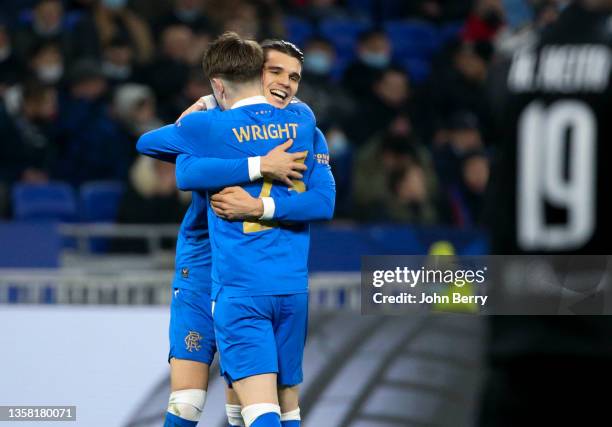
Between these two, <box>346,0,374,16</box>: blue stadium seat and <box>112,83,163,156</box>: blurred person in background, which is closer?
<box>112,83,163,156</box>: blurred person in background

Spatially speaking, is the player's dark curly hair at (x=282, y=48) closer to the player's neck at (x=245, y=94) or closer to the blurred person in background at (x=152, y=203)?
the player's neck at (x=245, y=94)

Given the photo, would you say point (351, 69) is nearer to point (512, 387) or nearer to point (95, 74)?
point (95, 74)

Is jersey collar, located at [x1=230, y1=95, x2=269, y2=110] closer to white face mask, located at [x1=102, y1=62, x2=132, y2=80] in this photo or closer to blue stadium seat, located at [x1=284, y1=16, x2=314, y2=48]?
white face mask, located at [x1=102, y1=62, x2=132, y2=80]

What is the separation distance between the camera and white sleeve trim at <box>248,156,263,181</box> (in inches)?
157

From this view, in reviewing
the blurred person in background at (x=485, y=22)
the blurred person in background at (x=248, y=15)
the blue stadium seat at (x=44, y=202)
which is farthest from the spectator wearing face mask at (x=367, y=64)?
the blue stadium seat at (x=44, y=202)

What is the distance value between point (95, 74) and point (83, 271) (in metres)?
2.88

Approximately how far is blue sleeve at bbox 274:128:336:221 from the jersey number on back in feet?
4.91

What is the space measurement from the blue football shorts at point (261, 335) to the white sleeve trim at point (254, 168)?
1.32ft

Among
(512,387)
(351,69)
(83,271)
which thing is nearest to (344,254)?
(83,271)

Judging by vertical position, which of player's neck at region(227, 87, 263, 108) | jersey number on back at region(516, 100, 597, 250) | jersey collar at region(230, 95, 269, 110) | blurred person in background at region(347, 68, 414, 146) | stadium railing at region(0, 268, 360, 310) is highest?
blurred person in background at region(347, 68, 414, 146)

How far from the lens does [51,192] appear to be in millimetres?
8477

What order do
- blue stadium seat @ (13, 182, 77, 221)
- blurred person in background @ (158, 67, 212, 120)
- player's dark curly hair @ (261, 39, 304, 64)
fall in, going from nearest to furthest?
player's dark curly hair @ (261, 39, 304, 64) < blue stadium seat @ (13, 182, 77, 221) < blurred person in background @ (158, 67, 212, 120)

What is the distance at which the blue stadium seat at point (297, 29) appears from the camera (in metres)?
11.6

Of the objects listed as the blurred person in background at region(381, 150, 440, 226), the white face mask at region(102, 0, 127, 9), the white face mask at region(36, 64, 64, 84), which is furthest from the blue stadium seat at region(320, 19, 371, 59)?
the blurred person in background at region(381, 150, 440, 226)
